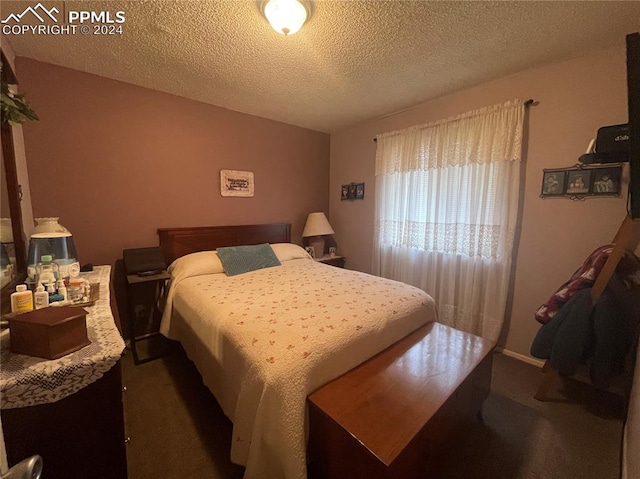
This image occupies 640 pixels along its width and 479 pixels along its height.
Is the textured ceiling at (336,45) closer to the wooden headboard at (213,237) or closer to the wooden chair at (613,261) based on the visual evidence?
the wooden chair at (613,261)

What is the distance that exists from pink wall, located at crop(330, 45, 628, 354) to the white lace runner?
285 cm

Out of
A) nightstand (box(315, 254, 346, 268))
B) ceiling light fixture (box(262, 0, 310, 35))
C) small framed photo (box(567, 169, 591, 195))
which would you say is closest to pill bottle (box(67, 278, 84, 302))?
ceiling light fixture (box(262, 0, 310, 35))

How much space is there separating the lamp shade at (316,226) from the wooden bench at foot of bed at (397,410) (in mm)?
2133

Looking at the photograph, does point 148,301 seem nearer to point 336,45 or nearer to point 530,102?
point 336,45

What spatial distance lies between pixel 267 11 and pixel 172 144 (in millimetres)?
1700

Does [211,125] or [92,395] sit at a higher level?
[211,125]

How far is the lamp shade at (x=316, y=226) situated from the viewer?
11.6ft

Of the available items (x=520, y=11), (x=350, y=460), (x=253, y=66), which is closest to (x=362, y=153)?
(x=253, y=66)

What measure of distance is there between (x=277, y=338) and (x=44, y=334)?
2.78ft

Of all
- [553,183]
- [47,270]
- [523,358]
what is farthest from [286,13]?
[523,358]

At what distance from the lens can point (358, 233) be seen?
366cm

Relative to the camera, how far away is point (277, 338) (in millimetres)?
1324

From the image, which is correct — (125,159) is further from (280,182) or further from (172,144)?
(280,182)

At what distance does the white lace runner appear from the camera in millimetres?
746
